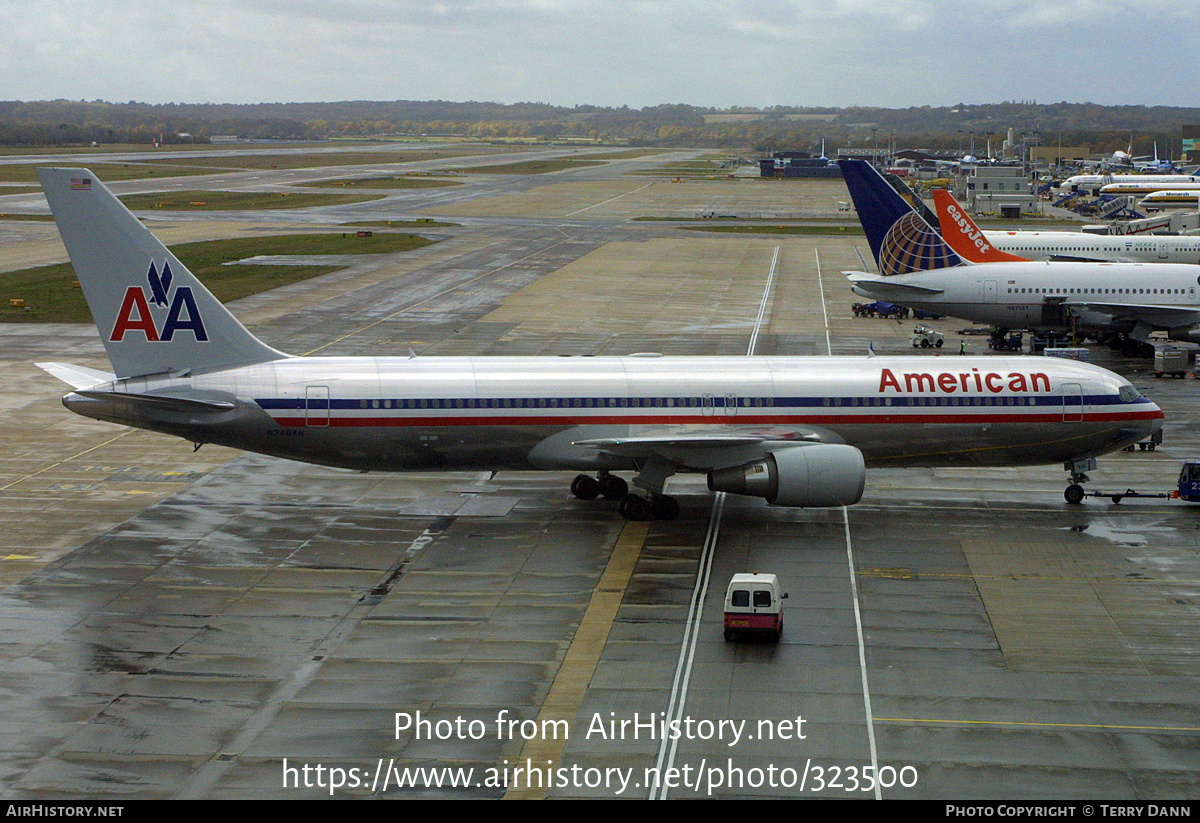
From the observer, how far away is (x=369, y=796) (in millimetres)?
19203

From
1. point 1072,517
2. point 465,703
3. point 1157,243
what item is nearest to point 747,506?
point 1072,517

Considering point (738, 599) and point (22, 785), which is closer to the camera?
point (22, 785)

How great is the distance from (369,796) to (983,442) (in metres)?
23.0

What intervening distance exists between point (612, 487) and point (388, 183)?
155615mm

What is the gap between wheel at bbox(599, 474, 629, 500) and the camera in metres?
36.5

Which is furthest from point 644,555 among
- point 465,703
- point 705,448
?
point 465,703

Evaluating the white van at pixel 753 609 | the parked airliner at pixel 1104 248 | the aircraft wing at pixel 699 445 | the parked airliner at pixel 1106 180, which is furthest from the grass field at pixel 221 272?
the parked airliner at pixel 1106 180

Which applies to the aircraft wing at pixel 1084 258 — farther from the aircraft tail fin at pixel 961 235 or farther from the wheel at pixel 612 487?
the wheel at pixel 612 487

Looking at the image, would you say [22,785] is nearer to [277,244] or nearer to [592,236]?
[277,244]

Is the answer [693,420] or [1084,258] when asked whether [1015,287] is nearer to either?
[1084,258]

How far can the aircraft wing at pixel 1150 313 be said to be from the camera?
200 feet

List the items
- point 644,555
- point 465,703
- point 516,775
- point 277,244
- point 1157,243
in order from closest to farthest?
point 516,775, point 465,703, point 644,555, point 1157,243, point 277,244
